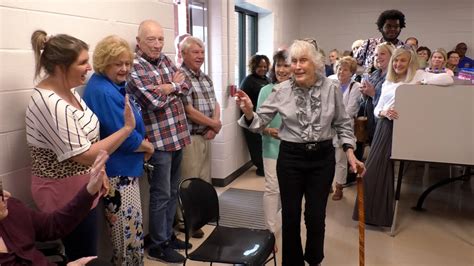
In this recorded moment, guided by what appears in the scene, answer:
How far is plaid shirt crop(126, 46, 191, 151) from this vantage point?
97.7 inches

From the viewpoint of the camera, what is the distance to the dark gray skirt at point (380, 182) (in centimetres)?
317

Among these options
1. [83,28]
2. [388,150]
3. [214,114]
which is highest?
[83,28]

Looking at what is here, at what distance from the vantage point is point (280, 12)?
6.15m

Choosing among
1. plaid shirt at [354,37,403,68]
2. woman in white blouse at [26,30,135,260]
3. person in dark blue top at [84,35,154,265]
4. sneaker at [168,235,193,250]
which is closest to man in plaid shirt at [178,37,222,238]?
sneaker at [168,235,193,250]

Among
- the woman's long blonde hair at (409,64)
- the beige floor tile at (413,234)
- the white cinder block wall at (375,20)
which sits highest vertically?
the white cinder block wall at (375,20)

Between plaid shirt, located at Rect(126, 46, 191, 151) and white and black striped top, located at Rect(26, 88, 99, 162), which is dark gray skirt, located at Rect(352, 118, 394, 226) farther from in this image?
white and black striped top, located at Rect(26, 88, 99, 162)

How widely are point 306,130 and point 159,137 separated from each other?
96cm

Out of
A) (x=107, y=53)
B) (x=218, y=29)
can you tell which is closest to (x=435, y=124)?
(x=218, y=29)

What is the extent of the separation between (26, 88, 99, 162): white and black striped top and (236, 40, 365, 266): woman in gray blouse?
865mm

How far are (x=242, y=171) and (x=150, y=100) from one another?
253 cm

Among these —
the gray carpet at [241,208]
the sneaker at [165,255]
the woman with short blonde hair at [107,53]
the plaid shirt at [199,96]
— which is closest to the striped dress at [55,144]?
the woman with short blonde hair at [107,53]

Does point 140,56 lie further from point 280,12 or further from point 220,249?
point 280,12

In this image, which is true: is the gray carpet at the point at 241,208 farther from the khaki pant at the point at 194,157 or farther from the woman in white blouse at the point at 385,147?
the woman in white blouse at the point at 385,147

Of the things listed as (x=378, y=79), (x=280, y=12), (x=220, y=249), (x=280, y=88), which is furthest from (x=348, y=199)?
(x=280, y=12)
